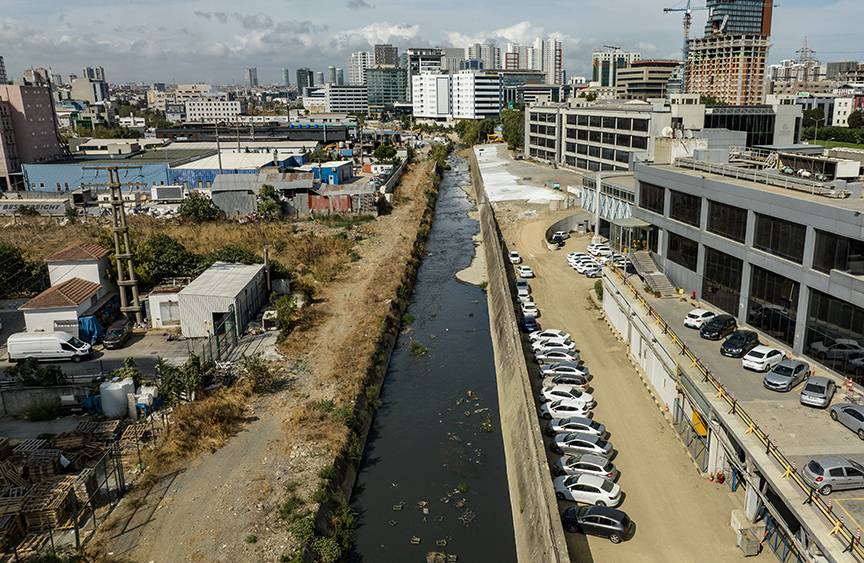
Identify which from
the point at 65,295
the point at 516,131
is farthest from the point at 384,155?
the point at 65,295

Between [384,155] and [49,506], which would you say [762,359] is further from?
[384,155]

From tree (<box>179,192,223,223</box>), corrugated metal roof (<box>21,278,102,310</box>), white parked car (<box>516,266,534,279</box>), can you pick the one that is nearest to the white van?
corrugated metal roof (<box>21,278,102,310</box>)

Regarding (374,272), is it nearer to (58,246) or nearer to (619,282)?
(619,282)

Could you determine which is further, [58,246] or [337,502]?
[58,246]

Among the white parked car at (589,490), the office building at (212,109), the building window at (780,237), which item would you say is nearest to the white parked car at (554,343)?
the building window at (780,237)

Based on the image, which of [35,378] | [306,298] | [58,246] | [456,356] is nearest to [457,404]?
[456,356]
